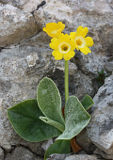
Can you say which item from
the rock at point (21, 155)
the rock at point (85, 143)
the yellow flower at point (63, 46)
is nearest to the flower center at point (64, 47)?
the yellow flower at point (63, 46)

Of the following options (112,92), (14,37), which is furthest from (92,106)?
(14,37)

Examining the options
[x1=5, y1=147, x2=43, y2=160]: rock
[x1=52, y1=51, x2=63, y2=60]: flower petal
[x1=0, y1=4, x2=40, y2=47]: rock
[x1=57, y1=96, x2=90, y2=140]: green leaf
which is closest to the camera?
[x1=57, y1=96, x2=90, y2=140]: green leaf

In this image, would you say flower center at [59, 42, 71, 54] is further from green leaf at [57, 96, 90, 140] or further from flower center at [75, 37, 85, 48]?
green leaf at [57, 96, 90, 140]

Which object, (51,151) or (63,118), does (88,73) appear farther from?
(51,151)

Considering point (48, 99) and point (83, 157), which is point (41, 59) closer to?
point (48, 99)

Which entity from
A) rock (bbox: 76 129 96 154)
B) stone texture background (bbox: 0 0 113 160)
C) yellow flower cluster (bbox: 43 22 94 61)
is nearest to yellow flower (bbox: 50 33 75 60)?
yellow flower cluster (bbox: 43 22 94 61)

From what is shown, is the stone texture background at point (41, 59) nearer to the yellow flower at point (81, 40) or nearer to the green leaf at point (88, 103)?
the green leaf at point (88, 103)

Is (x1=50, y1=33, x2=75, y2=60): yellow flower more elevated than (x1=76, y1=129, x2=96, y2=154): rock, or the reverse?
(x1=50, y1=33, x2=75, y2=60): yellow flower
